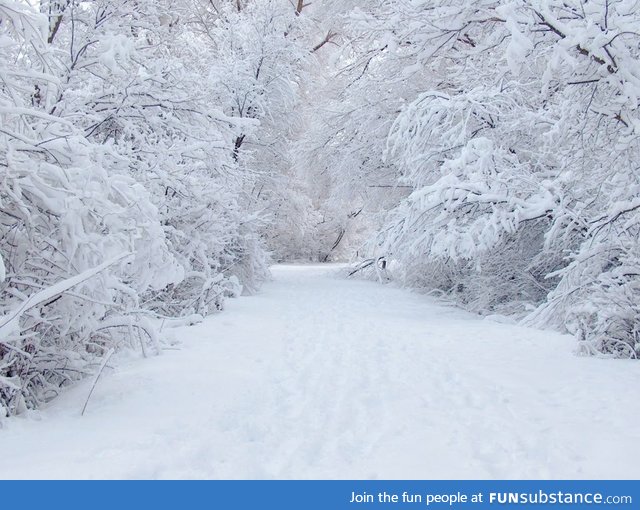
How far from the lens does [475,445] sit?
10.5 ft

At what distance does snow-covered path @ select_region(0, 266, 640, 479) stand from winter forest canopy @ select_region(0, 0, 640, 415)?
0.50m

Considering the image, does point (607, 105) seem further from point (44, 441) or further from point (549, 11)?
point (44, 441)

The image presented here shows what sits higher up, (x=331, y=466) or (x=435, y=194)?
(x=435, y=194)

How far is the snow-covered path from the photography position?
9.46 feet

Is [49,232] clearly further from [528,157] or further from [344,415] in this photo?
[528,157]

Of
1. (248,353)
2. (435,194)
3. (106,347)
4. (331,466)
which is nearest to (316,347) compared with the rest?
(248,353)

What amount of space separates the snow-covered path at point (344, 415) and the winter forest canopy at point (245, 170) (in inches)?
19.5

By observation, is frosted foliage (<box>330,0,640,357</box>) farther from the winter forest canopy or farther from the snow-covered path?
the snow-covered path

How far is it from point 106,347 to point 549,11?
440 centimetres

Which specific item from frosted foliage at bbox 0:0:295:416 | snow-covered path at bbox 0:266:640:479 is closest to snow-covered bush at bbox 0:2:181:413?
frosted foliage at bbox 0:0:295:416

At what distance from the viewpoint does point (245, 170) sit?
1226 cm

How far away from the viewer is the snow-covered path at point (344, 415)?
A: 288 centimetres

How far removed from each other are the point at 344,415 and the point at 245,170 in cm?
918

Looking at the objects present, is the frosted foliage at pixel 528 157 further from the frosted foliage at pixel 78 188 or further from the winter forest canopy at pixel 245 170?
the frosted foliage at pixel 78 188
